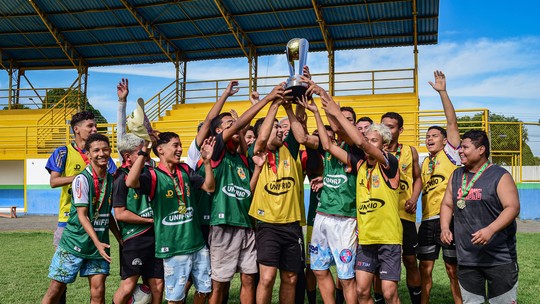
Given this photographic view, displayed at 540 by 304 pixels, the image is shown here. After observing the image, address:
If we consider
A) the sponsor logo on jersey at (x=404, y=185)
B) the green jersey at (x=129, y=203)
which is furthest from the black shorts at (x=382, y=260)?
the green jersey at (x=129, y=203)

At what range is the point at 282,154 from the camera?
5148 mm

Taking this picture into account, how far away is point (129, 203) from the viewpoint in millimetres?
4871

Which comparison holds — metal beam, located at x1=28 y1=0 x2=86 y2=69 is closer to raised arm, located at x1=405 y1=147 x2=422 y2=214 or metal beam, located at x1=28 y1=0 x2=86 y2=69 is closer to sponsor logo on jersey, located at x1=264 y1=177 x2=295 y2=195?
sponsor logo on jersey, located at x1=264 y1=177 x2=295 y2=195

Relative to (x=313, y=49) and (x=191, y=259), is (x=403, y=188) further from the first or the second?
(x=313, y=49)

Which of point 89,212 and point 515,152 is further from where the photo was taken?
point 515,152

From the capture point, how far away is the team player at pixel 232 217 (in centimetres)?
490

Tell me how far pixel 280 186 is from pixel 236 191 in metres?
0.46

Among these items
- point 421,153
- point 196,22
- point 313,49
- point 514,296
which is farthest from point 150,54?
point 514,296

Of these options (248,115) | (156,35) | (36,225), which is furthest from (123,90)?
(156,35)

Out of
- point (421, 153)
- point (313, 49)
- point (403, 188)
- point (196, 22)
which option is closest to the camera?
point (403, 188)

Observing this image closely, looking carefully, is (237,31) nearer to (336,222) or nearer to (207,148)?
(207,148)

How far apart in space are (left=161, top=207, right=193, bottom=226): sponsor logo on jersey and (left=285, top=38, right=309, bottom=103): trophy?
4.91ft

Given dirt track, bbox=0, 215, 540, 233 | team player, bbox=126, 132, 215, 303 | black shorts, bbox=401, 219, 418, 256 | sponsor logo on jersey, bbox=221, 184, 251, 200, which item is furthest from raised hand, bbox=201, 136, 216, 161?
dirt track, bbox=0, 215, 540, 233

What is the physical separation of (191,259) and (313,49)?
Answer: 745 inches
